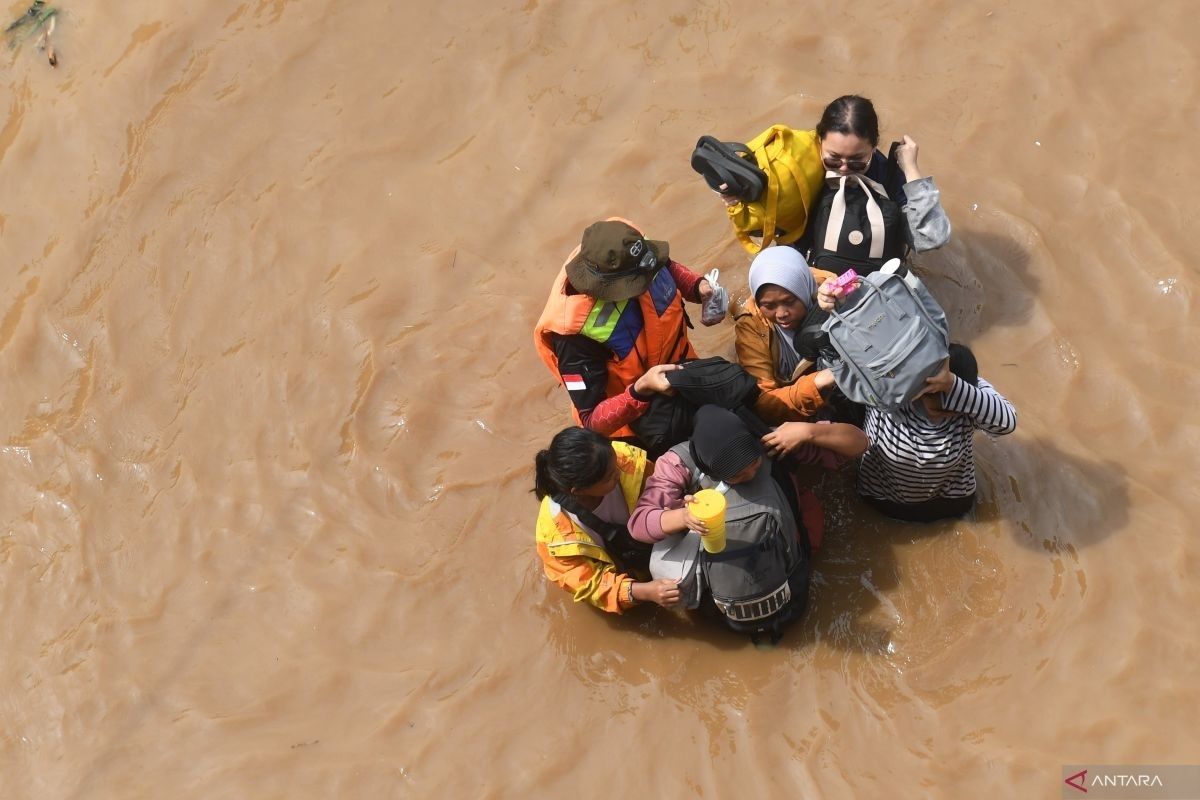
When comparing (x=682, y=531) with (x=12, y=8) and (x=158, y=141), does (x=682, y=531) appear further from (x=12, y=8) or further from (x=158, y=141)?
(x=12, y=8)

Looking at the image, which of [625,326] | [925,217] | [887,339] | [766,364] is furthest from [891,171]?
[625,326]

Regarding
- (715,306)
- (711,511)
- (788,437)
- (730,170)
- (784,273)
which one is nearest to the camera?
(711,511)

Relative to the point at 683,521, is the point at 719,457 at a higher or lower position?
higher

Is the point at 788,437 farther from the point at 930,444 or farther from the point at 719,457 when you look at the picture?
the point at 930,444

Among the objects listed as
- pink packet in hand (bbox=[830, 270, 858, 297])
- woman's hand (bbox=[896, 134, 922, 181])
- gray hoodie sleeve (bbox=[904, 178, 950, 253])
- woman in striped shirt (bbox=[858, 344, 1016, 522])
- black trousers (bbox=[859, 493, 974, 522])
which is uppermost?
pink packet in hand (bbox=[830, 270, 858, 297])

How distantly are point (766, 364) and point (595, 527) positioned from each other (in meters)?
0.90

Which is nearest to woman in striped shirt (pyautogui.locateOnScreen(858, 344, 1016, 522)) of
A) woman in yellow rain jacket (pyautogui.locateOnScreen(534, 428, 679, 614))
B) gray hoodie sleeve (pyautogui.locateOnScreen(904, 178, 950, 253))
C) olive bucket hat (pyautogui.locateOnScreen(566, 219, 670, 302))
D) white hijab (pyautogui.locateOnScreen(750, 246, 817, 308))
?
white hijab (pyautogui.locateOnScreen(750, 246, 817, 308))

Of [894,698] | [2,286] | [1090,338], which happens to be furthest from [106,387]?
[1090,338]

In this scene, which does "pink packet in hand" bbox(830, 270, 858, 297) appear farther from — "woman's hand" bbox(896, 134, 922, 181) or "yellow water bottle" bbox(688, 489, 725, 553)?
"woman's hand" bbox(896, 134, 922, 181)

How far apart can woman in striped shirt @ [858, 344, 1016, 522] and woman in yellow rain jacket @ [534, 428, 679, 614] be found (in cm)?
89

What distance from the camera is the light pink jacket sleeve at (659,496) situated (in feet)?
12.0

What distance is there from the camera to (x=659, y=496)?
3.68 metres

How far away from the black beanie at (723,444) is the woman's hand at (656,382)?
278 mm

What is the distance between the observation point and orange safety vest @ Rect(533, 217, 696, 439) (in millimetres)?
3889
